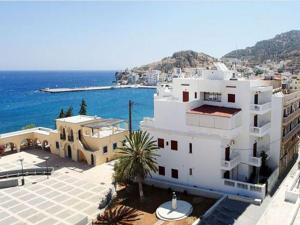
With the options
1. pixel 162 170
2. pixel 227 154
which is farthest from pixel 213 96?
pixel 162 170

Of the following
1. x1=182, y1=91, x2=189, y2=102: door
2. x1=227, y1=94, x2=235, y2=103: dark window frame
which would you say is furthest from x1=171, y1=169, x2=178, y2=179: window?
x1=227, y1=94, x2=235, y2=103: dark window frame

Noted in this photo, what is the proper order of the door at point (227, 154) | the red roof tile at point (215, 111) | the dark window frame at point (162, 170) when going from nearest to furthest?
the red roof tile at point (215, 111) → the door at point (227, 154) → the dark window frame at point (162, 170)

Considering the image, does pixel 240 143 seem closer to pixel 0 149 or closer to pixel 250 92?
pixel 250 92

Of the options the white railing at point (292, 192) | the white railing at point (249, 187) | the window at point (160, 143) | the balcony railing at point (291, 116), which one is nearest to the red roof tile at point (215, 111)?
the window at point (160, 143)

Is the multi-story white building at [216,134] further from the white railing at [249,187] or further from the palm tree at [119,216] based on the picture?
the palm tree at [119,216]

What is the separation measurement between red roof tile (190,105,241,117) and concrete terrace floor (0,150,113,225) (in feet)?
41.4

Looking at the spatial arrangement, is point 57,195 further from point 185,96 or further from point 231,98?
point 231,98

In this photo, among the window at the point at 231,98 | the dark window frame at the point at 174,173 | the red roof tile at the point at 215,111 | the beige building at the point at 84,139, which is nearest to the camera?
the red roof tile at the point at 215,111

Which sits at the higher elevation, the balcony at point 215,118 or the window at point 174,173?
the balcony at point 215,118

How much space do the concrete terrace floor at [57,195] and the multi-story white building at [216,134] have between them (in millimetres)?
7291

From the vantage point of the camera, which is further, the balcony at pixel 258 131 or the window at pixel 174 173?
the window at pixel 174 173

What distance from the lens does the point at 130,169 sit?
29.2 m

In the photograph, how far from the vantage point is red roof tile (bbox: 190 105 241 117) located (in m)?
30.2

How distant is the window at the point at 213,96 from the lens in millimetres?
33425
